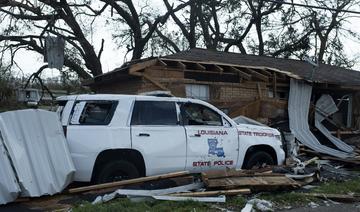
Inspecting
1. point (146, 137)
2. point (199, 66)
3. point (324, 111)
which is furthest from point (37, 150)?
point (324, 111)

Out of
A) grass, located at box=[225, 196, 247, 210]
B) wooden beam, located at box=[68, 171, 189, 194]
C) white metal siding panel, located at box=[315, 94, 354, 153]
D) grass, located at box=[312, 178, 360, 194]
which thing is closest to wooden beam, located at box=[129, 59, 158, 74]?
wooden beam, located at box=[68, 171, 189, 194]

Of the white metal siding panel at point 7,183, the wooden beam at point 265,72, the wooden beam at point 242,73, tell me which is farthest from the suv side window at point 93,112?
the wooden beam at point 265,72

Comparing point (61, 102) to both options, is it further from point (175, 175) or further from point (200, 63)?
point (200, 63)

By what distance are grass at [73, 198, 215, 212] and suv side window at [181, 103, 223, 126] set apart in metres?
2.37

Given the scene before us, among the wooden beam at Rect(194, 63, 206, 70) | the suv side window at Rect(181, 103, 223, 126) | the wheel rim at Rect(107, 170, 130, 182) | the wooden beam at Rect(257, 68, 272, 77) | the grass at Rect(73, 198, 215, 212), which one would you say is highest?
the wooden beam at Rect(194, 63, 206, 70)

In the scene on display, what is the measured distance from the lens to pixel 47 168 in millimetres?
8609

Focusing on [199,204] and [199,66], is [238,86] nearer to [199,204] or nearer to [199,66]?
[199,66]

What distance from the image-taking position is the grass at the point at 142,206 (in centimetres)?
741

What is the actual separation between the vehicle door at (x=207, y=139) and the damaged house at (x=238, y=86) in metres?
4.28

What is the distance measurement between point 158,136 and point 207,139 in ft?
3.68

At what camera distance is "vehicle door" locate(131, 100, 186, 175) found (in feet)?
30.5

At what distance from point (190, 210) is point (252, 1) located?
27504 millimetres

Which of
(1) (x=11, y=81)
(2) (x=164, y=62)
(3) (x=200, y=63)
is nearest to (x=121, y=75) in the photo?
(2) (x=164, y=62)

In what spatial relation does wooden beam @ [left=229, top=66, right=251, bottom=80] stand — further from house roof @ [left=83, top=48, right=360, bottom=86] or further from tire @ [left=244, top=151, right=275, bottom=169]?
tire @ [left=244, top=151, right=275, bottom=169]
